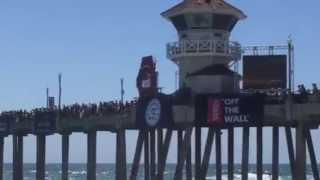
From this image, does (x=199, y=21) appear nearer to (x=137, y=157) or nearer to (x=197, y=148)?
(x=197, y=148)

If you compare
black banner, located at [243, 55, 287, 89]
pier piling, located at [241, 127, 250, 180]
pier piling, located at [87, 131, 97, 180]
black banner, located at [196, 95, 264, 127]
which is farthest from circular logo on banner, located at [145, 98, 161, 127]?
pier piling, located at [87, 131, 97, 180]

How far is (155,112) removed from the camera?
5253 centimetres

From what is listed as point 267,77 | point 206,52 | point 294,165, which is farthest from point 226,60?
point 294,165

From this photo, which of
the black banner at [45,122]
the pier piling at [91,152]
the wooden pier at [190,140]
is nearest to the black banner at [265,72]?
the wooden pier at [190,140]

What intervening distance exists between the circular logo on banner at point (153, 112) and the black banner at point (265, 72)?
4603mm

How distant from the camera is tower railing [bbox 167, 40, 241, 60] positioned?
5488 centimetres

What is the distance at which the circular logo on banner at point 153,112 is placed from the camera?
5225 centimetres

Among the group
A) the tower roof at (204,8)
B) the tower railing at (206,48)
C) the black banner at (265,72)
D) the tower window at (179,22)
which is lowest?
the black banner at (265,72)

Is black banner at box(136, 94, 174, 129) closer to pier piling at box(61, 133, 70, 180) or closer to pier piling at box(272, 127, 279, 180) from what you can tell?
pier piling at box(272, 127, 279, 180)

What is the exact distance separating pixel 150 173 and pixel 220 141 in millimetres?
4257

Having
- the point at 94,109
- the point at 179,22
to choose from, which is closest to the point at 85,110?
the point at 94,109

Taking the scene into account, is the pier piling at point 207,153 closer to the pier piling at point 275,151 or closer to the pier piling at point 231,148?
the pier piling at point 231,148

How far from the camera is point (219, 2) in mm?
56219

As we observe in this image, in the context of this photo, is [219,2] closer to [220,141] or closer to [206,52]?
[206,52]
